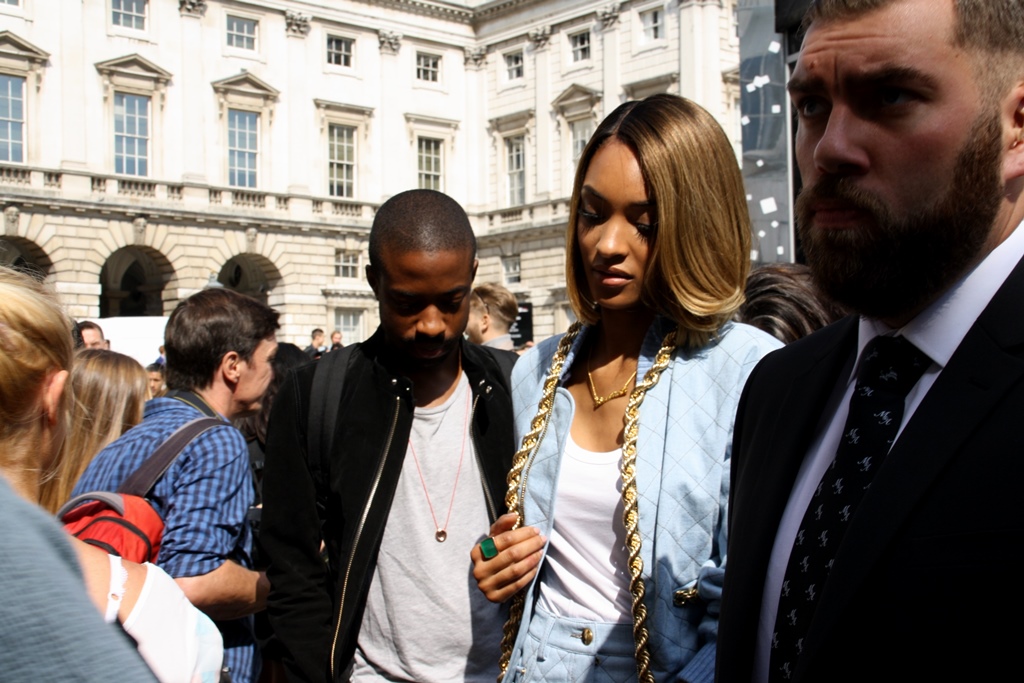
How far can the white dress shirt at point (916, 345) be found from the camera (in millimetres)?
1288

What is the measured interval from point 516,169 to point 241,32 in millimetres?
10367

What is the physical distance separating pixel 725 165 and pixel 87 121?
28515 millimetres

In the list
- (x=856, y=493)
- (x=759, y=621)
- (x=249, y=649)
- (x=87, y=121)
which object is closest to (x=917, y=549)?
(x=856, y=493)

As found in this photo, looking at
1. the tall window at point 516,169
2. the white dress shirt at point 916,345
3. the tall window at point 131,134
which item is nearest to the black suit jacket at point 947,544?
the white dress shirt at point 916,345

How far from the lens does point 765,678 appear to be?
1480 millimetres

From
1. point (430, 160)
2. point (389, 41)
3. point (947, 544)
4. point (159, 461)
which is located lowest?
point (159, 461)

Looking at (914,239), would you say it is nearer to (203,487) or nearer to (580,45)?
(203,487)

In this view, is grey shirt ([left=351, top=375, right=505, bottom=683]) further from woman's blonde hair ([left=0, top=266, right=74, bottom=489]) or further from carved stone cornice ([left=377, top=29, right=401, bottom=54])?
carved stone cornice ([left=377, top=29, right=401, bottom=54])

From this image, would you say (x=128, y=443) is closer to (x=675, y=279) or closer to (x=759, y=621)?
(x=675, y=279)

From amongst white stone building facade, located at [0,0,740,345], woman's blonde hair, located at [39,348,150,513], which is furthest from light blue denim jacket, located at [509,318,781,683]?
white stone building facade, located at [0,0,740,345]

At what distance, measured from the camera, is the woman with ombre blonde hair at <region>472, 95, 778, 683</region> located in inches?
77.5

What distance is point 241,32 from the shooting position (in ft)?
98.2

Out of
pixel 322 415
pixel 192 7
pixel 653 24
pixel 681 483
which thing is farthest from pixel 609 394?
pixel 192 7

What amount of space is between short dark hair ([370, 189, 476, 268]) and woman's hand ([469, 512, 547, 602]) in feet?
2.93
